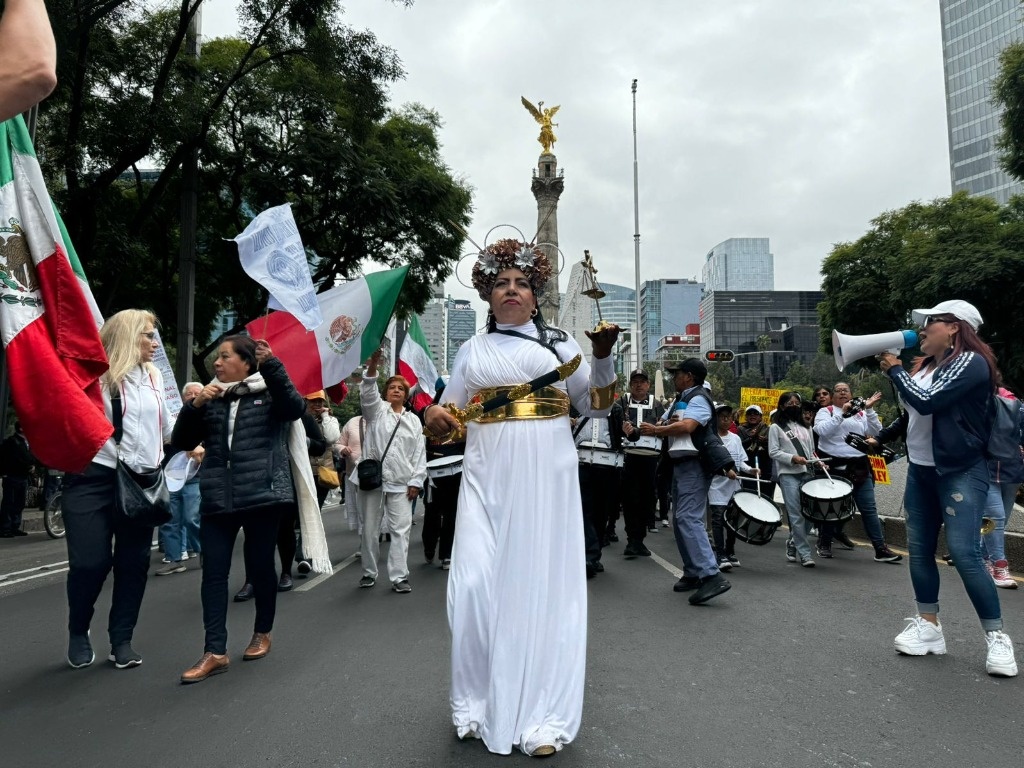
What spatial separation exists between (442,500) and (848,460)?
14.5ft

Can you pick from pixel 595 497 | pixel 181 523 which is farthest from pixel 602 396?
pixel 181 523

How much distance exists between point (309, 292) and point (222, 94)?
8.91 m

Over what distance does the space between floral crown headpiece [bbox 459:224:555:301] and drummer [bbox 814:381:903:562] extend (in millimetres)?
5649

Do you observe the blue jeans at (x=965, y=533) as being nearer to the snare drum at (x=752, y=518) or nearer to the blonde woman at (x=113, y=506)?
the snare drum at (x=752, y=518)

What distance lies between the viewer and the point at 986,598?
4176 millimetres

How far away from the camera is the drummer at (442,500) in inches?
321

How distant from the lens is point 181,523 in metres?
8.34

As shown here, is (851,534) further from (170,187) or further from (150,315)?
(170,187)

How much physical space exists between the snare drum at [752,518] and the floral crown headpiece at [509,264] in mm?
4727

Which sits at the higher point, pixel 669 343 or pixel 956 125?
pixel 956 125

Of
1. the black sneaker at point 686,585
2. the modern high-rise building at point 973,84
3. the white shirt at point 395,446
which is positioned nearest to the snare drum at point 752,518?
the black sneaker at point 686,585

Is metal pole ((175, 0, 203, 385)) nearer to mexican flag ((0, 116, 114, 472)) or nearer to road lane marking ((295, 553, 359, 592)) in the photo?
road lane marking ((295, 553, 359, 592))

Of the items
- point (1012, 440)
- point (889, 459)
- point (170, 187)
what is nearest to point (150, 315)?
point (1012, 440)

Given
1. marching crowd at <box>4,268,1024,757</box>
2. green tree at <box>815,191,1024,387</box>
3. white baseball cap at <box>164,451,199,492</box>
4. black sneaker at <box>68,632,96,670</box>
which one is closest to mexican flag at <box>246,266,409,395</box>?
marching crowd at <box>4,268,1024,757</box>
